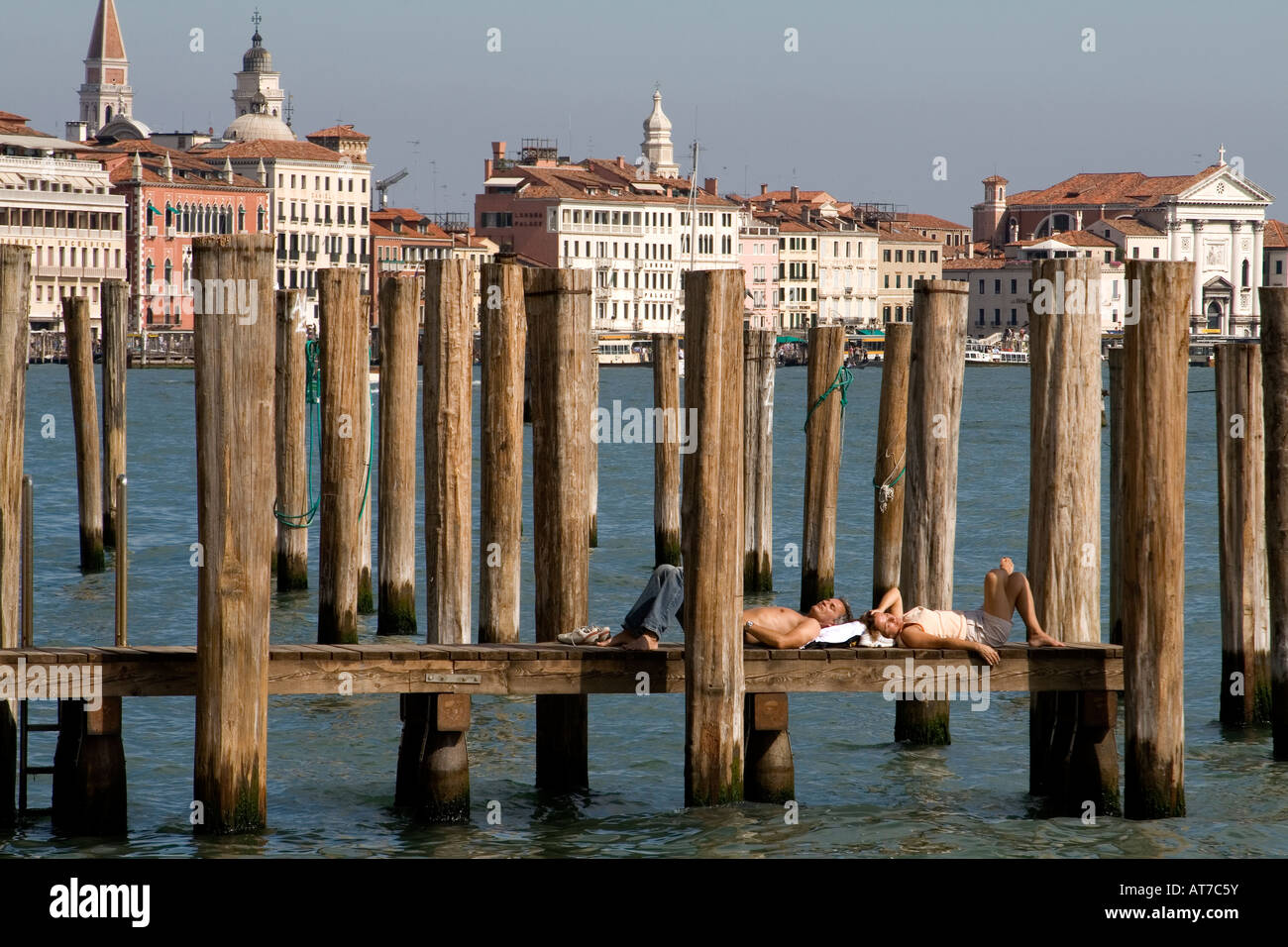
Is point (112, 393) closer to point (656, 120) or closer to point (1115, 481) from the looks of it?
point (1115, 481)

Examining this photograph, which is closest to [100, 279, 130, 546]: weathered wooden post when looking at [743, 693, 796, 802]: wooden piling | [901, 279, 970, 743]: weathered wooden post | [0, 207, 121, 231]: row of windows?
[901, 279, 970, 743]: weathered wooden post

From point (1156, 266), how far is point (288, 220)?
97.0 metres

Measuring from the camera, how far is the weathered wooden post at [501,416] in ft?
35.2

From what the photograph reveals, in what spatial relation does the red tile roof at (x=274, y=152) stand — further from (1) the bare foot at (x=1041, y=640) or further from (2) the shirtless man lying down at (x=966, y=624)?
(1) the bare foot at (x=1041, y=640)

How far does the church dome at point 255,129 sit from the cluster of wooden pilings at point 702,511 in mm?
103723

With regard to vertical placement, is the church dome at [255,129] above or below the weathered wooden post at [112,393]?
above

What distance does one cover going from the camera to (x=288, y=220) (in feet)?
338

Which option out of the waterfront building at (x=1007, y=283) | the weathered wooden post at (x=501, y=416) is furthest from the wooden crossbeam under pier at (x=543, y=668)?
the waterfront building at (x=1007, y=283)

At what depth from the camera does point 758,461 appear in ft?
56.6

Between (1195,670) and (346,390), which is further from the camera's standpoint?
(1195,670)

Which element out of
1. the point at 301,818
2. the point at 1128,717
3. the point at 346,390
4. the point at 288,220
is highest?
the point at 288,220

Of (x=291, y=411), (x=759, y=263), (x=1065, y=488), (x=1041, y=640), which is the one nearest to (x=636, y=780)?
(x=1041, y=640)
